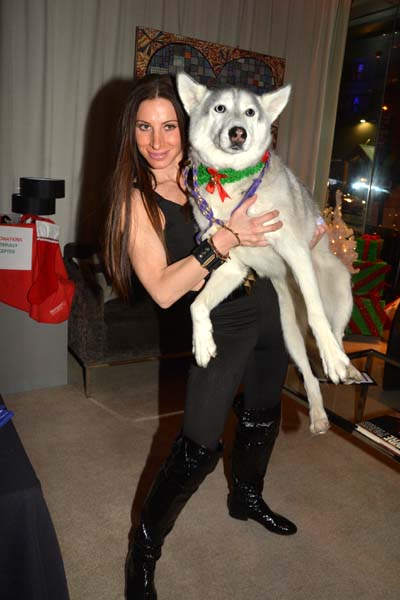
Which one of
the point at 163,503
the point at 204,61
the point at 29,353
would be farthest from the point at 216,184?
the point at 204,61

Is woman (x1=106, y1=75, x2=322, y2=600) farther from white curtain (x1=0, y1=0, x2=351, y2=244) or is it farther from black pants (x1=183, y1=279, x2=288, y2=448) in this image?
white curtain (x1=0, y1=0, x2=351, y2=244)

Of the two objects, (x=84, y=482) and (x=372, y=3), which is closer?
(x=84, y=482)

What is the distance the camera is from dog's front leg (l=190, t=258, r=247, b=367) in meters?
1.42

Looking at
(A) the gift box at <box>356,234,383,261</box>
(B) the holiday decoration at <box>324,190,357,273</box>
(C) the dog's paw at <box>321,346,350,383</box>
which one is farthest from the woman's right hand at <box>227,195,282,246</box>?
(A) the gift box at <box>356,234,383,261</box>

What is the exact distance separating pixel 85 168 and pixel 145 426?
195 cm

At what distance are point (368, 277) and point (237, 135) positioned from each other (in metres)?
3.64

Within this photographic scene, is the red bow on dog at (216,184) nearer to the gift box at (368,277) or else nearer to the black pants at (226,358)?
the black pants at (226,358)

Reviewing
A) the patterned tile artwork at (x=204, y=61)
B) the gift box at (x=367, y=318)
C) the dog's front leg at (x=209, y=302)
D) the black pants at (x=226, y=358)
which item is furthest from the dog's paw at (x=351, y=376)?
the gift box at (x=367, y=318)

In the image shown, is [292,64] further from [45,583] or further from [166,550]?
[45,583]

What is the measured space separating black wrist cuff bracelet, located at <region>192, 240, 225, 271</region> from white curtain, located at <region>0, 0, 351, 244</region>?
1.92 m

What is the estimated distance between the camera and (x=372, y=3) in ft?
15.5

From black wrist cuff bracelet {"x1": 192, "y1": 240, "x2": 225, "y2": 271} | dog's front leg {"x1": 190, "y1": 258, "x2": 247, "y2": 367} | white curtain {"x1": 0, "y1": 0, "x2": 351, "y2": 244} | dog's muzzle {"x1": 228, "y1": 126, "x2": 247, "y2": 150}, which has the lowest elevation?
dog's front leg {"x1": 190, "y1": 258, "x2": 247, "y2": 367}

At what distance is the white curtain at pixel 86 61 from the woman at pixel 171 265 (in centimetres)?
173

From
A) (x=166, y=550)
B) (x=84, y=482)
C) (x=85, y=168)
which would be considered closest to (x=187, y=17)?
(x=85, y=168)
